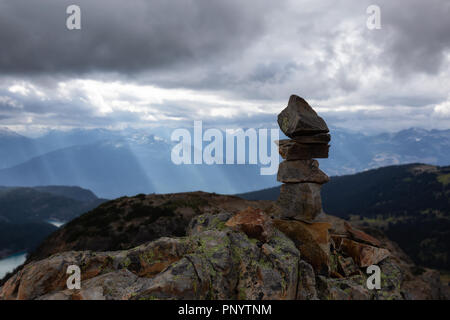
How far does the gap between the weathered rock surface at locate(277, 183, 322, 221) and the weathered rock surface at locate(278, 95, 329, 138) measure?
169 inches

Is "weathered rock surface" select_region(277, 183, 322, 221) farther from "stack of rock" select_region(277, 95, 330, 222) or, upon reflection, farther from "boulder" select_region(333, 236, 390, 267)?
"boulder" select_region(333, 236, 390, 267)

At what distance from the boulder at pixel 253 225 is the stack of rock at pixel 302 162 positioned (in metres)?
4.26

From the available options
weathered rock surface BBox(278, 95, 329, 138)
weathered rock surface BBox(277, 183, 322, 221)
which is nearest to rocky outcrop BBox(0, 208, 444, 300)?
weathered rock surface BBox(277, 183, 322, 221)

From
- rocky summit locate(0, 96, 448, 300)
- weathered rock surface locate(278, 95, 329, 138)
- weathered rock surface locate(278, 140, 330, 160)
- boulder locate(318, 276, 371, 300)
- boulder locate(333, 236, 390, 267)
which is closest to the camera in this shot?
rocky summit locate(0, 96, 448, 300)

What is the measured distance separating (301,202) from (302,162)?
3.23 meters

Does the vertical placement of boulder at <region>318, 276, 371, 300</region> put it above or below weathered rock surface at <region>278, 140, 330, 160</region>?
below

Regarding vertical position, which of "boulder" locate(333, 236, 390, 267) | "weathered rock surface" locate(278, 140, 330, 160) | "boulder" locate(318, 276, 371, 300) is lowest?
"boulder" locate(318, 276, 371, 300)

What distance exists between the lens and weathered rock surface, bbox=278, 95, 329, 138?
21.7m

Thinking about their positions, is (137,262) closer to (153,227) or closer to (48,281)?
(48,281)

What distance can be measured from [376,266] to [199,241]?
1221 centimetres

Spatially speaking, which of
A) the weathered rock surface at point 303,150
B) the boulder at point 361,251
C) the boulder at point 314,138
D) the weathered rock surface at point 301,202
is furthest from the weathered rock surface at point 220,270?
the boulder at point 314,138

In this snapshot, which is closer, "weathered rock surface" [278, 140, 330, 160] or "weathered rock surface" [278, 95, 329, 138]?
"weathered rock surface" [278, 95, 329, 138]

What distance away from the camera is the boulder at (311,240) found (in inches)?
704
